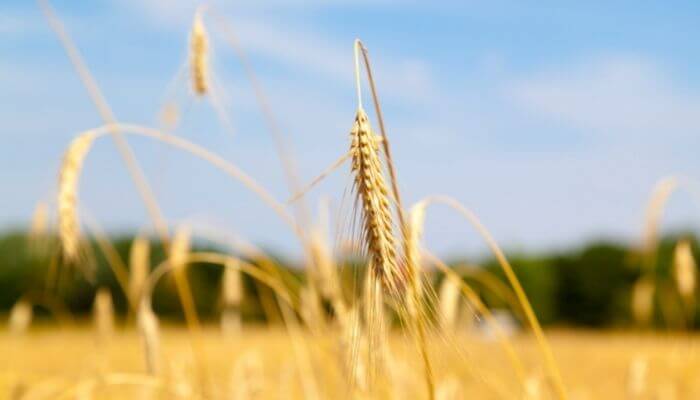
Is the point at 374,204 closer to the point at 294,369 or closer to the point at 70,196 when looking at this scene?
the point at 70,196

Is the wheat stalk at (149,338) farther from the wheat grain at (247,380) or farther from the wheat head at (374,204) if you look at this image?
the wheat head at (374,204)

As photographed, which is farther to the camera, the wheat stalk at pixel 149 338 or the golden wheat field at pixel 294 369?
the golden wheat field at pixel 294 369

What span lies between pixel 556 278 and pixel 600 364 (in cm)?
574

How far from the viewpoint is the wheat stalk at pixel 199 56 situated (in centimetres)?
161

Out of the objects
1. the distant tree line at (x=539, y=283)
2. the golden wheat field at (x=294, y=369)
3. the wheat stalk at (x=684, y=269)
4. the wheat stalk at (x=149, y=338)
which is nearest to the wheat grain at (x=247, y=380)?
the golden wheat field at (x=294, y=369)

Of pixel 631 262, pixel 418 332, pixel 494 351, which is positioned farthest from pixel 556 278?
pixel 418 332

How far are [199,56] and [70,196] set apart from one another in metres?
0.40

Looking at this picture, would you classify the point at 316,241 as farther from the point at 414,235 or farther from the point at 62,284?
the point at 414,235

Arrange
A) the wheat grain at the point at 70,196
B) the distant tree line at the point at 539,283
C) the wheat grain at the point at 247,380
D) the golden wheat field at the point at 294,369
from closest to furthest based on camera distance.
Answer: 1. the wheat grain at the point at 70,196
2. the golden wheat field at the point at 294,369
3. the wheat grain at the point at 247,380
4. the distant tree line at the point at 539,283

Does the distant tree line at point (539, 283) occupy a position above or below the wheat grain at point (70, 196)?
below

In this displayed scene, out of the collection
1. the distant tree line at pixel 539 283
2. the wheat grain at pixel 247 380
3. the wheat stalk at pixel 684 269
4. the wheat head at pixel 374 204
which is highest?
the wheat head at pixel 374 204

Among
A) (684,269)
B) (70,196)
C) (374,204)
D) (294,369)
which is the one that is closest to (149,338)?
(70,196)

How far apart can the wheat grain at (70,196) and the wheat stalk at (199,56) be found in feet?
0.91

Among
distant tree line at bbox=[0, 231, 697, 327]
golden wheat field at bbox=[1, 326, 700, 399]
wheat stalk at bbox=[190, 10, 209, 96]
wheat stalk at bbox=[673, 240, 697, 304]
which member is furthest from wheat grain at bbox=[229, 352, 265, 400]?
distant tree line at bbox=[0, 231, 697, 327]
